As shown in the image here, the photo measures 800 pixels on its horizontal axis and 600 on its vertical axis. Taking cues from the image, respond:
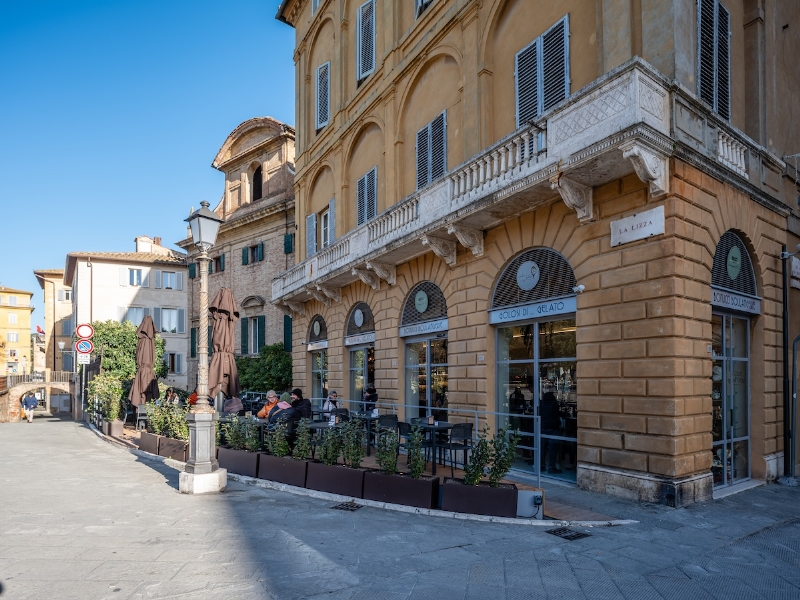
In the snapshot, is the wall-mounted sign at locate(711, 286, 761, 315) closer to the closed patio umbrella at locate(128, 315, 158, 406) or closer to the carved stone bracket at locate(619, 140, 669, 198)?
the carved stone bracket at locate(619, 140, 669, 198)

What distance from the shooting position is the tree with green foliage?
26578 millimetres

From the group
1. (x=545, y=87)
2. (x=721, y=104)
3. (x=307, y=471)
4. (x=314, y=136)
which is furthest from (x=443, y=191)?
(x=314, y=136)

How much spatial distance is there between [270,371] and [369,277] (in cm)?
1259

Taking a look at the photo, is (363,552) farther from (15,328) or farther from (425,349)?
(15,328)

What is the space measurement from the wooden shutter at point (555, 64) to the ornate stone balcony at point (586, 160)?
1242mm

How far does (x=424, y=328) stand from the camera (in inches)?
539

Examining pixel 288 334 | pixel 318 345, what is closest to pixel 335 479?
pixel 318 345

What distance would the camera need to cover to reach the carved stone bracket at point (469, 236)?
11.5 m

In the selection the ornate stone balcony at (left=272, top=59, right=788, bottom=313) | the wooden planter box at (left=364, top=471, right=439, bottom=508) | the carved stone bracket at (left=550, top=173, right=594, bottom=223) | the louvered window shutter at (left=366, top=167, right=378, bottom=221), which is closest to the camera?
the wooden planter box at (left=364, top=471, right=439, bottom=508)

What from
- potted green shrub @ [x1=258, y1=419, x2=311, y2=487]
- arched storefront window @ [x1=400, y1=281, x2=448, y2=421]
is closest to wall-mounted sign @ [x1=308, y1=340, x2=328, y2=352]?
arched storefront window @ [x1=400, y1=281, x2=448, y2=421]

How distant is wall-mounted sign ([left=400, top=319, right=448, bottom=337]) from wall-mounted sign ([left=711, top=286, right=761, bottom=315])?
5.37m

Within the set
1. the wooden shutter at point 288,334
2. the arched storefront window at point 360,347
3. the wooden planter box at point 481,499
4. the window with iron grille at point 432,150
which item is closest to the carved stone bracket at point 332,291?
the arched storefront window at point 360,347

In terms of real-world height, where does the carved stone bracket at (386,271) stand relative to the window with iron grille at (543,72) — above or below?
below

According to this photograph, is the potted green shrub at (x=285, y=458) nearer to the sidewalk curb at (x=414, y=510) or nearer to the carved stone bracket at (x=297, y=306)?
the sidewalk curb at (x=414, y=510)
